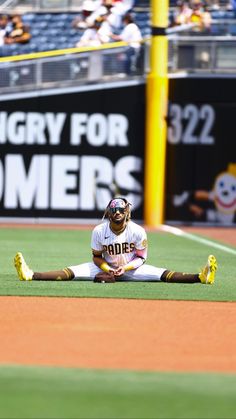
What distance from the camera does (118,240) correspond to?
12.6 m

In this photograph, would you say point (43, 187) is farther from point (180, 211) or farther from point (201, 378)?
point (201, 378)

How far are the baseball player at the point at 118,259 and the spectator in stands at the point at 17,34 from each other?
522 inches

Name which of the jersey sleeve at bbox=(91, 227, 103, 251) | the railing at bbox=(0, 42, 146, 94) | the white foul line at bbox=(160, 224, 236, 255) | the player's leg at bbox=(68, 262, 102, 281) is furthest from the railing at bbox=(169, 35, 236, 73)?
the jersey sleeve at bbox=(91, 227, 103, 251)

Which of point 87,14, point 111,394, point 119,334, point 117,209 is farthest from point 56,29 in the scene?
point 111,394

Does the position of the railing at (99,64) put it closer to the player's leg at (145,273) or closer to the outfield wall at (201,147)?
the outfield wall at (201,147)

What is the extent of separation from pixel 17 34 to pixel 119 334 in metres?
17.0

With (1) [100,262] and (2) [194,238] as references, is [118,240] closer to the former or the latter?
(1) [100,262]

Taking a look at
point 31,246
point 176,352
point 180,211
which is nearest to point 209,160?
point 180,211

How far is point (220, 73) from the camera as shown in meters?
24.1

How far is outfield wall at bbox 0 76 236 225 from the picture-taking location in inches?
949

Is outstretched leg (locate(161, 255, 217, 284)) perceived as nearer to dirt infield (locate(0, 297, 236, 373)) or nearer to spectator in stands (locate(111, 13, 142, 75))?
dirt infield (locate(0, 297, 236, 373))

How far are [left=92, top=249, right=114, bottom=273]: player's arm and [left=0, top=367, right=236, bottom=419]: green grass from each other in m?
4.66

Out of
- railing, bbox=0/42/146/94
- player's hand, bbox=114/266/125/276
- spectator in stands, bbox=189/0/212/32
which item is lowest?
player's hand, bbox=114/266/125/276

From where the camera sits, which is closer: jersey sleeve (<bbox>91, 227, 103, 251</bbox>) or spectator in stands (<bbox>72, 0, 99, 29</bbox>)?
jersey sleeve (<bbox>91, 227, 103, 251</bbox>)
